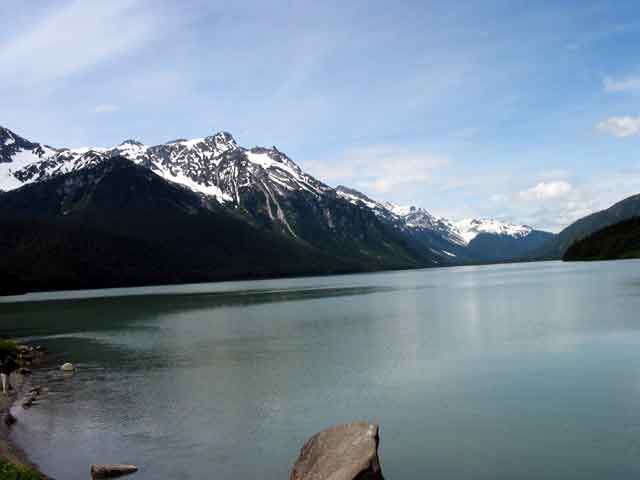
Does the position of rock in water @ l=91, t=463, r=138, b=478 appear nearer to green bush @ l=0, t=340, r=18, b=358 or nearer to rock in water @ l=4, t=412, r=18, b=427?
rock in water @ l=4, t=412, r=18, b=427

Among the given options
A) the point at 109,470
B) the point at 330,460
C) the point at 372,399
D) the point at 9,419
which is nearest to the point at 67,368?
the point at 9,419

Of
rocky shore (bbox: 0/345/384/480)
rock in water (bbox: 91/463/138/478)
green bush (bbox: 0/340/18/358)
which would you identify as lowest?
rock in water (bbox: 91/463/138/478)

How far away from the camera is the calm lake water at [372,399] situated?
2727cm

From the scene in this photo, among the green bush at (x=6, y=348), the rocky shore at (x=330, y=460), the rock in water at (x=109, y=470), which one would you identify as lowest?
the rock in water at (x=109, y=470)

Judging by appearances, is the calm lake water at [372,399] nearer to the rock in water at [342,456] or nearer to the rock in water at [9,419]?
the rock in water at [9,419]

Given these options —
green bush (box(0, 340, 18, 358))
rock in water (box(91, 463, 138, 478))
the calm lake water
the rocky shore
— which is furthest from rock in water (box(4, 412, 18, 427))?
rock in water (box(91, 463, 138, 478))

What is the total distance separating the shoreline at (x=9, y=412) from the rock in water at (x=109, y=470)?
201 cm

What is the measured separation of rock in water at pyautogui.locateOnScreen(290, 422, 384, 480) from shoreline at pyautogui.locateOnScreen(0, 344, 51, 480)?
35.5ft

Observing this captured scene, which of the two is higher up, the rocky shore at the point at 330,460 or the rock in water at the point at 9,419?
the rocky shore at the point at 330,460

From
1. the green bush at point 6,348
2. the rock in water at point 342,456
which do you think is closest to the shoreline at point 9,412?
the green bush at point 6,348

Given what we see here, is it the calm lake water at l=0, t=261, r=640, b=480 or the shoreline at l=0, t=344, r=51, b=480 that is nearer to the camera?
the calm lake water at l=0, t=261, r=640, b=480

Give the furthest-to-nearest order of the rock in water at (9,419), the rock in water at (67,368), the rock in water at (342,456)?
the rock in water at (67,368)
the rock in water at (9,419)
the rock in water at (342,456)

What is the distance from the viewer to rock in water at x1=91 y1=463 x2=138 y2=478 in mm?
27000

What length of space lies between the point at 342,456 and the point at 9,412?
28137 mm
